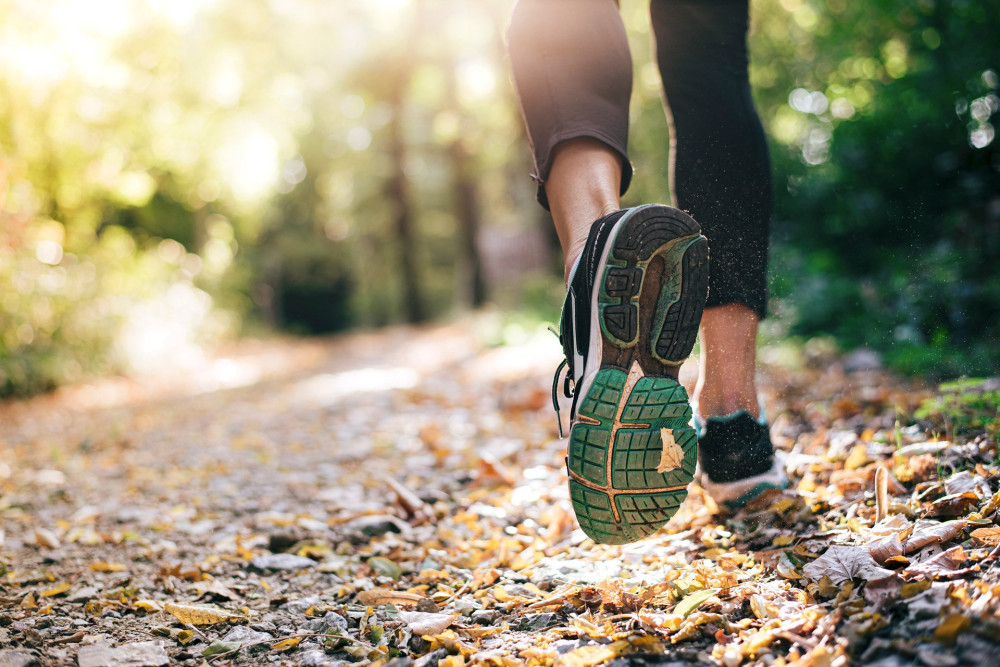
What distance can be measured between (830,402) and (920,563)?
1.44m

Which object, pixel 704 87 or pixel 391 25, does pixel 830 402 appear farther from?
pixel 391 25

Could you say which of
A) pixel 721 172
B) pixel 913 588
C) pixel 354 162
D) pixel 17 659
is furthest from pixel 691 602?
pixel 354 162

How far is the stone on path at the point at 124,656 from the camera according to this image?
3.54 ft

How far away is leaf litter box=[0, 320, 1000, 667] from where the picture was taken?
40.2 inches

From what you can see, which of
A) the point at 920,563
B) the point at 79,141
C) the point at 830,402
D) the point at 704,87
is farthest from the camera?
the point at 79,141

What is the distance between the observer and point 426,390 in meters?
4.85

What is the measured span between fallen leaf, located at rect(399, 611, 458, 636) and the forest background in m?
1.22

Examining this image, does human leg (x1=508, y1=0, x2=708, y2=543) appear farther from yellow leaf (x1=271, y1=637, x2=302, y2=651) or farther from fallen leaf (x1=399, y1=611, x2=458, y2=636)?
yellow leaf (x1=271, y1=637, x2=302, y2=651)

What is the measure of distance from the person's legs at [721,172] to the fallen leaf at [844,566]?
366 mm

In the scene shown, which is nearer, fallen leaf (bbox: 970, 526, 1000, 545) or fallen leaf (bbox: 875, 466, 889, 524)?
fallen leaf (bbox: 970, 526, 1000, 545)

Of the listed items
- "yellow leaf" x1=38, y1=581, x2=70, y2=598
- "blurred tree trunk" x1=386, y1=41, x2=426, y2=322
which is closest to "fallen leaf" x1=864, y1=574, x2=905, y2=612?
"yellow leaf" x1=38, y1=581, x2=70, y2=598

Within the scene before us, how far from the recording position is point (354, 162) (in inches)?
734

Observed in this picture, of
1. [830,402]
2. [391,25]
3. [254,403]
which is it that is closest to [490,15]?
[391,25]

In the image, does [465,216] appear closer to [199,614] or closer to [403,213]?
[403,213]
